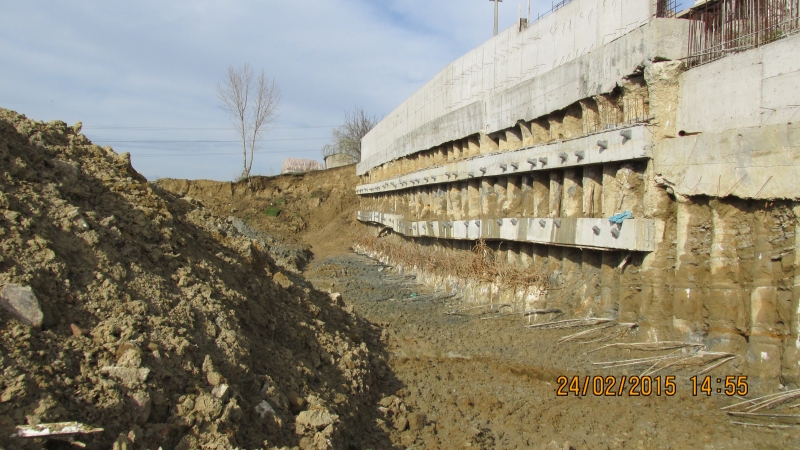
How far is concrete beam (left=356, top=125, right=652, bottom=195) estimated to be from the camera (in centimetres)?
684

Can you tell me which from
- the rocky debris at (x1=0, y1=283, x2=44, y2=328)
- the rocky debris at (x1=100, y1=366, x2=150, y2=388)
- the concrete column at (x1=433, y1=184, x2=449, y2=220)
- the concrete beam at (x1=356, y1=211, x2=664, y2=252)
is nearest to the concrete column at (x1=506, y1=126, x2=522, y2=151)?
the concrete beam at (x1=356, y1=211, x2=664, y2=252)

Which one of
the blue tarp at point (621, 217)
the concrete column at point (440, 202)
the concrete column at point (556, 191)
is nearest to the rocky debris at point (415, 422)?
the blue tarp at point (621, 217)

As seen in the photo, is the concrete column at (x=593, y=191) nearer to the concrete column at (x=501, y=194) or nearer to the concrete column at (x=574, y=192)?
the concrete column at (x=574, y=192)

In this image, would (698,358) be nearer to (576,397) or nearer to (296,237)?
(576,397)

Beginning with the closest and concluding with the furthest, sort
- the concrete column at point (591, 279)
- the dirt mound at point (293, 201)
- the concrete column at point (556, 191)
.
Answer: the concrete column at point (591, 279)
the concrete column at point (556, 191)
the dirt mound at point (293, 201)

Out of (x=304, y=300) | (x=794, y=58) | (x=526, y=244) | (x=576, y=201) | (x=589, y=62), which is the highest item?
(x=589, y=62)

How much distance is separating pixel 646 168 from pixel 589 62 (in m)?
1.80

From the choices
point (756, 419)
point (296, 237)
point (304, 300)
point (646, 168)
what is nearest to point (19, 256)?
point (304, 300)

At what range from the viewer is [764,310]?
18.0 feet

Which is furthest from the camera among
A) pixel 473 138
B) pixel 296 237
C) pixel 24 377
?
pixel 296 237

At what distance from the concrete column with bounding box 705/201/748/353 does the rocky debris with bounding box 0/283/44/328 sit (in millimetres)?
6064

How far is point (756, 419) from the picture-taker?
191 inches
